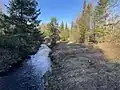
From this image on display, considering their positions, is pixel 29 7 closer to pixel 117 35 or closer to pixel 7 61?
pixel 7 61

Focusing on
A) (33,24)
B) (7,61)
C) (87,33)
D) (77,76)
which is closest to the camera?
(77,76)

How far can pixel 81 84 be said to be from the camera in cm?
1305

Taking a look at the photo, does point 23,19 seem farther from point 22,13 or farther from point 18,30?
point 18,30

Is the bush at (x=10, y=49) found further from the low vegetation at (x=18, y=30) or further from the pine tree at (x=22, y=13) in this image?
the pine tree at (x=22, y=13)

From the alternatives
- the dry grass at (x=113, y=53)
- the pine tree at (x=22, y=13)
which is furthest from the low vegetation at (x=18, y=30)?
the dry grass at (x=113, y=53)

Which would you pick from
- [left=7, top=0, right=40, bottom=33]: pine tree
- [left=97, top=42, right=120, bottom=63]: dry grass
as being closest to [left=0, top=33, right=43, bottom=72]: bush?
[left=7, top=0, right=40, bottom=33]: pine tree

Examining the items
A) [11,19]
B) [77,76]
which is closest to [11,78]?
[77,76]

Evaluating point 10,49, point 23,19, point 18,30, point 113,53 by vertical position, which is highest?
point 23,19

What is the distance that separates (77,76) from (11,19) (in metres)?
19.8

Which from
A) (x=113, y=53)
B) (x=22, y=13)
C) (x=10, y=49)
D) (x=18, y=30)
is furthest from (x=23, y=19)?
(x=113, y=53)

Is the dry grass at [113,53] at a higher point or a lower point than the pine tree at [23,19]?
lower

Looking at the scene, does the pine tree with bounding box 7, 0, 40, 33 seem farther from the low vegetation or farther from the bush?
the bush

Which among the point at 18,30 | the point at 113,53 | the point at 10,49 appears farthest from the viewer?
the point at 18,30

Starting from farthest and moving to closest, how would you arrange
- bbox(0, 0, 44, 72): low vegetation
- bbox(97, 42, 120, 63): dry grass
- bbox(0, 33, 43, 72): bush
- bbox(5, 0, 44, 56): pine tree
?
bbox(5, 0, 44, 56): pine tree → bbox(0, 0, 44, 72): low vegetation → bbox(97, 42, 120, 63): dry grass → bbox(0, 33, 43, 72): bush
